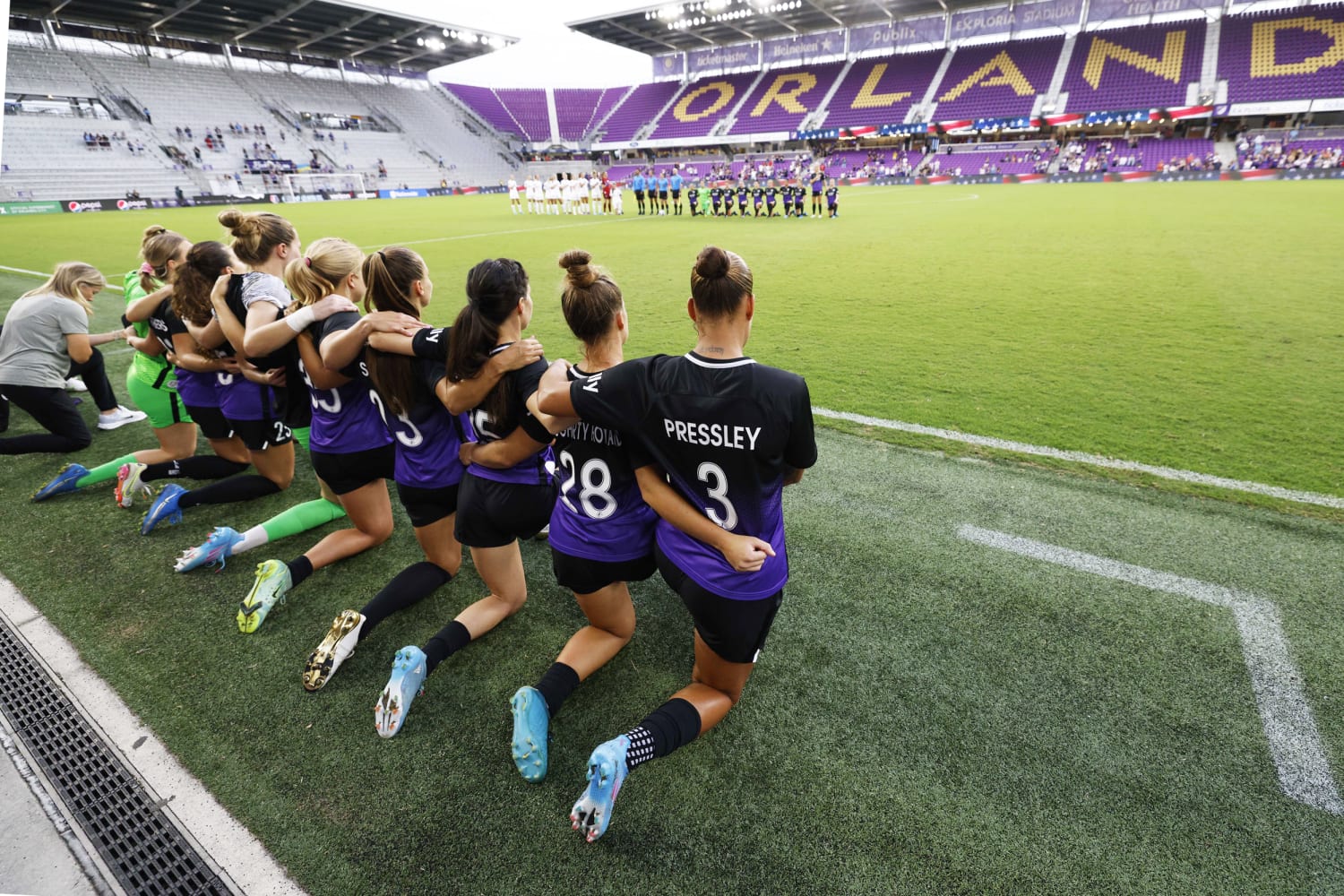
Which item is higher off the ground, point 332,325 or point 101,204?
point 101,204

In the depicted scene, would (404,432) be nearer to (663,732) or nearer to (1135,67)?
(663,732)

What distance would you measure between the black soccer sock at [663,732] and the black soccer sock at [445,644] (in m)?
0.91

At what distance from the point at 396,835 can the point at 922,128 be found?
169 ft

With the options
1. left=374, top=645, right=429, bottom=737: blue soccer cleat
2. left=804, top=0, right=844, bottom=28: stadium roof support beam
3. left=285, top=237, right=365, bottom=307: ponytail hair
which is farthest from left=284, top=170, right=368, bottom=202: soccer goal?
left=374, top=645, right=429, bottom=737: blue soccer cleat

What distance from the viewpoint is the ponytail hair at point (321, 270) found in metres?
2.90

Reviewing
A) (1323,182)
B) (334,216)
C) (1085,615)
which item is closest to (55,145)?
(334,216)

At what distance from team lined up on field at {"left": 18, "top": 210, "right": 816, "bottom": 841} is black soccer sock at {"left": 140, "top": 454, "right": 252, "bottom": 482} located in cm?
16

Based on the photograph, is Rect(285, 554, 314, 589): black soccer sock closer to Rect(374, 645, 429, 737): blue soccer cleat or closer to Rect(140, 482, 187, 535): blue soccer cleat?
Rect(374, 645, 429, 737): blue soccer cleat

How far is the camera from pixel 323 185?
40.1 m

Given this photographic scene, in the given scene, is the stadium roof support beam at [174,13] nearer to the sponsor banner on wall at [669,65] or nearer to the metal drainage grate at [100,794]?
the sponsor banner on wall at [669,65]

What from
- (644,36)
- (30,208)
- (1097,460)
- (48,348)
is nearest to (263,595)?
(48,348)

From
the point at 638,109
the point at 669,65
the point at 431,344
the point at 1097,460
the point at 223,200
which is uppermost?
the point at 669,65

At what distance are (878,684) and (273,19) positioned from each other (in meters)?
55.5

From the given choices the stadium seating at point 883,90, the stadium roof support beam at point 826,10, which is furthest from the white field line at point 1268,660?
the stadium roof support beam at point 826,10
